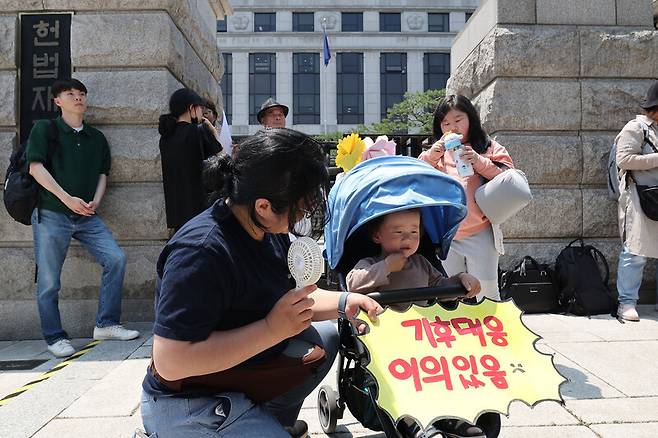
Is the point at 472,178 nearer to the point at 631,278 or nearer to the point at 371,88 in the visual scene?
the point at 631,278

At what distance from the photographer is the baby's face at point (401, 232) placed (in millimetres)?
2346

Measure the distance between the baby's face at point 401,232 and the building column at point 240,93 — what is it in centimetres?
4272

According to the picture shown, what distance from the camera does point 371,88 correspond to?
4466 cm

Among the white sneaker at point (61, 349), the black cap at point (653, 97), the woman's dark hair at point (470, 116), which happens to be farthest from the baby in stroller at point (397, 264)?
the black cap at point (653, 97)

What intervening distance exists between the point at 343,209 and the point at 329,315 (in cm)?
55

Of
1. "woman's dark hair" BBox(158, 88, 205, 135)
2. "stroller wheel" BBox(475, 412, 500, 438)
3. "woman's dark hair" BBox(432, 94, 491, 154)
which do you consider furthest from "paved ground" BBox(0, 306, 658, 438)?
"woman's dark hair" BBox(158, 88, 205, 135)

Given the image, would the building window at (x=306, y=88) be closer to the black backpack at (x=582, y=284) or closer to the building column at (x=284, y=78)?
the building column at (x=284, y=78)

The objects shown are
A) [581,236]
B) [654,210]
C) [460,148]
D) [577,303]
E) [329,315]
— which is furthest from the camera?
[581,236]

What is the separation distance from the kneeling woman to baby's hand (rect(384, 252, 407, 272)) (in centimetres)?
40

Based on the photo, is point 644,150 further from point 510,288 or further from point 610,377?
point 610,377

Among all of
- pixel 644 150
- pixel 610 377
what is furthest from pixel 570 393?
pixel 644 150

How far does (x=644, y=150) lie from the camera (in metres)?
4.84

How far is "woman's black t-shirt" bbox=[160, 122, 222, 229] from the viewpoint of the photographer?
4.27 m

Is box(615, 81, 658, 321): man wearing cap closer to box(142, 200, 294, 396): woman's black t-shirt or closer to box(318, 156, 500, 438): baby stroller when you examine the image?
box(318, 156, 500, 438): baby stroller
